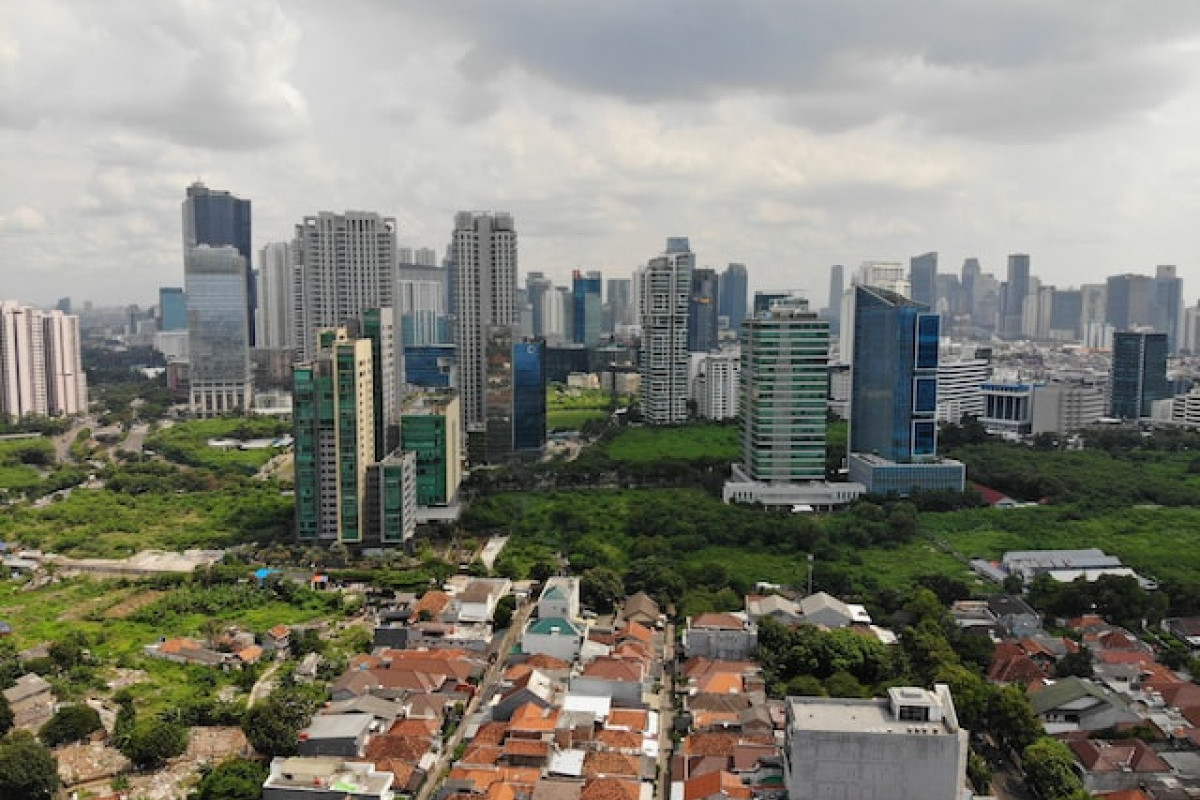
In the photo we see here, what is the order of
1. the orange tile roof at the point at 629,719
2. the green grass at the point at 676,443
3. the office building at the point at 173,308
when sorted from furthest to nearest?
the office building at the point at 173,308
the green grass at the point at 676,443
the orange tile roof at the point at 629,719

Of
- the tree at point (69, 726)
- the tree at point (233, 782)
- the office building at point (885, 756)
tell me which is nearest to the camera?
the office building at point (885, 756)

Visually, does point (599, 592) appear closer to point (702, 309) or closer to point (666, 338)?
point (666, 338)

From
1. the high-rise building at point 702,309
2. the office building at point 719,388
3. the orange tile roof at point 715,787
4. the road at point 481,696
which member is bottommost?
the road at point 481,696

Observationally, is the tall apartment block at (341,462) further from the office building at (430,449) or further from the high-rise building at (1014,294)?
the high-rise building at (1014,294)

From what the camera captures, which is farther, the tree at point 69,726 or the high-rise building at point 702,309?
the high-rise building at point 702,309

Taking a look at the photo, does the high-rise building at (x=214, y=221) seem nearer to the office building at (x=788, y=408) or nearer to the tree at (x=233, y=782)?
the office building at (x=788, y=408)

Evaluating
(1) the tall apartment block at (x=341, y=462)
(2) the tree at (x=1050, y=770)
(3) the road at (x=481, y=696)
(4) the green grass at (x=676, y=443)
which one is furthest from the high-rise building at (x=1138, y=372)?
(2) the tree at (x=1050, y=770)

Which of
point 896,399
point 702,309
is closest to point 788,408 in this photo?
point 896,399

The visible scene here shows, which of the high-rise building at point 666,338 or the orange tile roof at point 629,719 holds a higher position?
the high-rise building at point 666,338
